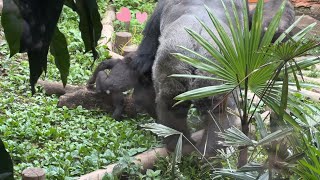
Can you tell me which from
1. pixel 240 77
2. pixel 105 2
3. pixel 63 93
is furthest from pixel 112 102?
pixel 105 2

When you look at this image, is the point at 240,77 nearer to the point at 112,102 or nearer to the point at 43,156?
the point at 43,156

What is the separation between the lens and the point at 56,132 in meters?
5.37

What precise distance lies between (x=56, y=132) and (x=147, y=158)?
3.34ft

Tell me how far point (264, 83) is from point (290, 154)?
1.59 ft

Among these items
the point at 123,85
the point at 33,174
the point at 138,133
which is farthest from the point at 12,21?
the point at 123,85

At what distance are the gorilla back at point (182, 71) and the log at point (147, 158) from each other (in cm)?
9

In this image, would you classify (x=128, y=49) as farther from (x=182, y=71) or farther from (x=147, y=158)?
(x=182, y=71)

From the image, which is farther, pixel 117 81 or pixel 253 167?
pixel 117 81

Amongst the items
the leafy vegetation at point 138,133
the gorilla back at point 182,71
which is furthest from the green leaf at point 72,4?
the gorilla back at point 182,71

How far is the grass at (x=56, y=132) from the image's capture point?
4750 millimetres

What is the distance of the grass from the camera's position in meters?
4.75

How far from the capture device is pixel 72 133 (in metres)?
→ 5.49

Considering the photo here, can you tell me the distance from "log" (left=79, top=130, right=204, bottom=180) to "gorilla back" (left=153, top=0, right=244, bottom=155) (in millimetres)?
87

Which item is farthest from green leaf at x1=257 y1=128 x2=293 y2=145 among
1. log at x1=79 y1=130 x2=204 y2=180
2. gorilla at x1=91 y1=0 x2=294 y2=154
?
log at x1=79 y1=130 x2=204 y2=180
